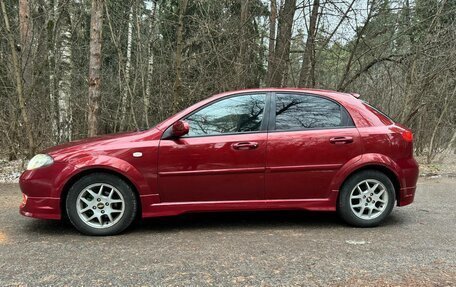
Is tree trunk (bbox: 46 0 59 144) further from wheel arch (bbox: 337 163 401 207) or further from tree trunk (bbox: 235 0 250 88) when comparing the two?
wheel arch (bbox: 337 163 401 207)

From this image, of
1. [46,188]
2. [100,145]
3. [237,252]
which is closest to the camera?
[237,252]

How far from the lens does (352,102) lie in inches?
207

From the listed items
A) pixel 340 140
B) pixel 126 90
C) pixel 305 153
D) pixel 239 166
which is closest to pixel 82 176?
pixel 239 166

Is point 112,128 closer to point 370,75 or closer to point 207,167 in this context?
point 370,75

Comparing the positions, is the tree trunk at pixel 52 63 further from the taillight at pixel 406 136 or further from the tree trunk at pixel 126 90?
the taillight at pixel 406 136

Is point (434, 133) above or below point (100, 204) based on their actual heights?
above

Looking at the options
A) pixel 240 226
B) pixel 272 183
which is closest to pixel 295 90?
pixel 272 183

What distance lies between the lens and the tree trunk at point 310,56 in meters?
10.4

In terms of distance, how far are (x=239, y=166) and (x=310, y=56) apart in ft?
21.1

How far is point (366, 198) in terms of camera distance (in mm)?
5098

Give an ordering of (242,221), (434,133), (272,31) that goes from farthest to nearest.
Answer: (272,31)
(434,133)
(242,221)

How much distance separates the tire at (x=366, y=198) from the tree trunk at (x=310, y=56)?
5.89m

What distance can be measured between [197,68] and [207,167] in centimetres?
631

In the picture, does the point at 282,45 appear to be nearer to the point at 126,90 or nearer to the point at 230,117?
the point at 126,90
